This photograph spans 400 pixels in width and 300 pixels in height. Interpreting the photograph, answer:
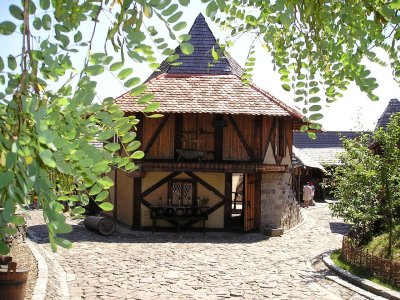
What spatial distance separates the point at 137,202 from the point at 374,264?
8661mm

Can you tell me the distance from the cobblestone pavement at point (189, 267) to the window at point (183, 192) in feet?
4.17

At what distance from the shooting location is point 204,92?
56.3ft

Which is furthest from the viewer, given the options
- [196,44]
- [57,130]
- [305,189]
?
[305,189]

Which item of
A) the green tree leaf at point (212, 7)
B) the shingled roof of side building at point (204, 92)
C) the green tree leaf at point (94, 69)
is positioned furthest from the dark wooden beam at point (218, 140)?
the green tree leaf at point (94, 69)

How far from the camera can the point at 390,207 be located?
39.1ft

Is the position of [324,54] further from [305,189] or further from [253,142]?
[305,189]

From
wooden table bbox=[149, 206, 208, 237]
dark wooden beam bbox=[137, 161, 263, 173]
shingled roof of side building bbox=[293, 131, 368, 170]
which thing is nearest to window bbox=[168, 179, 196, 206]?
wooden table bbox=[149, 206, 208, 237]

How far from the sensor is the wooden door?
16.7 meters

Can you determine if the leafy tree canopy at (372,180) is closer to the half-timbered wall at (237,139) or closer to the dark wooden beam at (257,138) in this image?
the dark wooden beam at (257,138)

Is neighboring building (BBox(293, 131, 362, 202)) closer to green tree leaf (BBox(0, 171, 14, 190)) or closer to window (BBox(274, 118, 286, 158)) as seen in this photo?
window (BBox(274, 118, 286, 158))

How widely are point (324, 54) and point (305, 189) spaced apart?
26450 millimetres

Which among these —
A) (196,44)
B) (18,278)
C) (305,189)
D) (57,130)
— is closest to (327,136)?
(305,189)

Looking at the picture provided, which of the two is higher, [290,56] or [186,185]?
[290,56]

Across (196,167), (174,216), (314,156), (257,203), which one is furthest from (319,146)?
(174,216)
